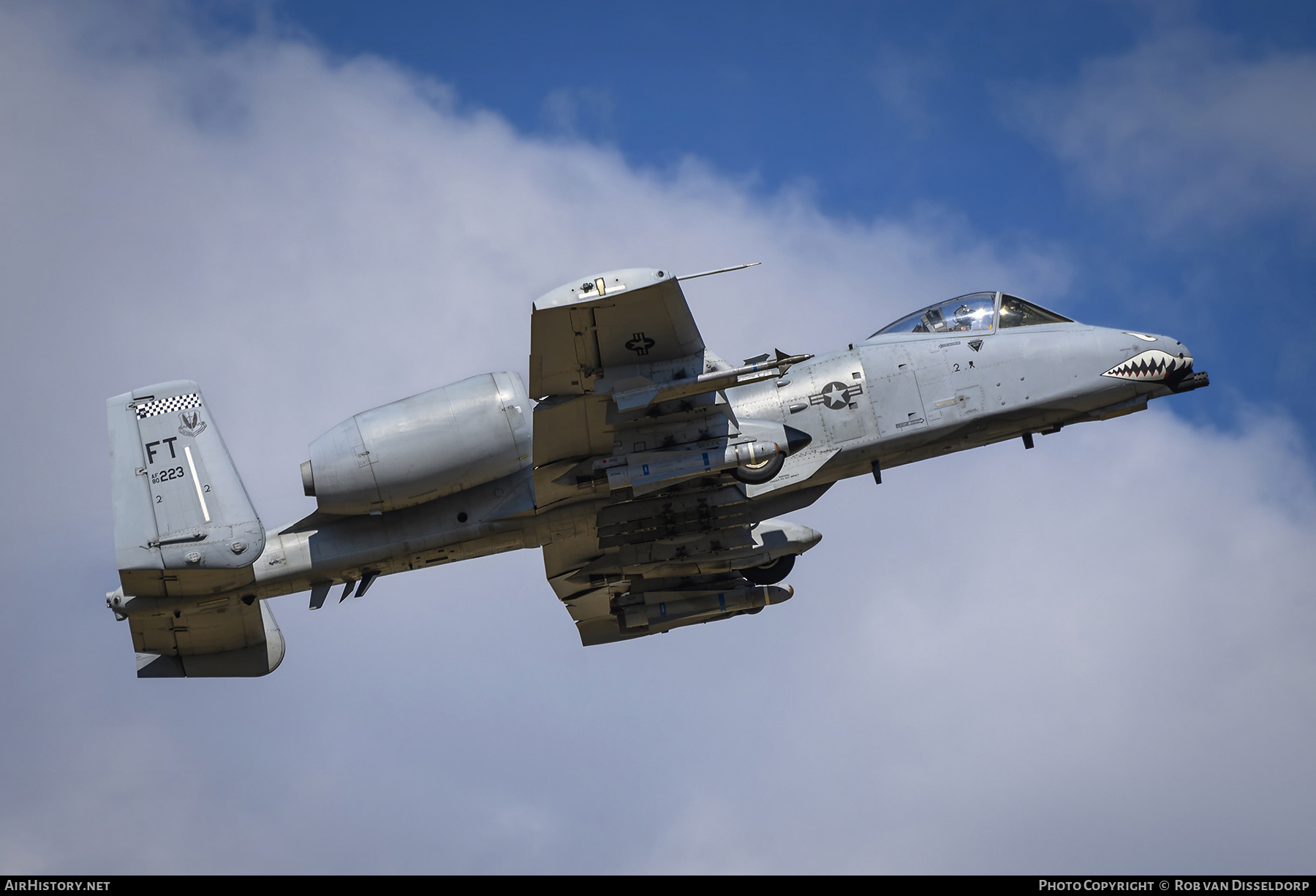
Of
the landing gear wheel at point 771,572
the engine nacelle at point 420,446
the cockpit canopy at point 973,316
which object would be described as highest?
the cockpit canopy at point 973,316

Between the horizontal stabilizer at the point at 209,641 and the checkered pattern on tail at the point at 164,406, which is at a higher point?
the checkered pattern on tail at the point at 164,406

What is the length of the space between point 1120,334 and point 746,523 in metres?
6.68

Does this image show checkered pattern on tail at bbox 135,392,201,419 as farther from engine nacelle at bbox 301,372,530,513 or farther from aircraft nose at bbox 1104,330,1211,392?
aircraft nose at bbox 1104,330,1211,392

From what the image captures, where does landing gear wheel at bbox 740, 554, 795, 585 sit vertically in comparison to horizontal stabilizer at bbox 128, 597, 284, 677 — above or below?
below

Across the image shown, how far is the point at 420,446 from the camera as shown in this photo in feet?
54.2

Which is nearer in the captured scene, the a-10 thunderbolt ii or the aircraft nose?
the a-10 thunderbolt ii

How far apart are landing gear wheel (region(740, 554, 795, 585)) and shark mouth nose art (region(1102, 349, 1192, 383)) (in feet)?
20.2

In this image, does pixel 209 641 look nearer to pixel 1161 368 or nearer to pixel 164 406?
pixel 164 406

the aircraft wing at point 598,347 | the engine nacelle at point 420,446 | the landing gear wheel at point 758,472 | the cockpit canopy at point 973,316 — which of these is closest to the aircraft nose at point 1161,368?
the cockpit canopy at point 973,316

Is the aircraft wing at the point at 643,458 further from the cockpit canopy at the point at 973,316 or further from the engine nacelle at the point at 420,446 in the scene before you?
the cockpit canopy at the point at 973,316

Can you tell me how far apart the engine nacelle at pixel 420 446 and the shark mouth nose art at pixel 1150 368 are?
30.6 feet

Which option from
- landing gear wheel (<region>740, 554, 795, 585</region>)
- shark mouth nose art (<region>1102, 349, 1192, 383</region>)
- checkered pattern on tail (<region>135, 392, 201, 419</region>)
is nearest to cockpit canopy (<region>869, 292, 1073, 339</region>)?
shark mouth nose art (<region>1102, 349, 1192, 383</region>)

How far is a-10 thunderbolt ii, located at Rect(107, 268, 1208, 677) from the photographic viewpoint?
53.9 feet

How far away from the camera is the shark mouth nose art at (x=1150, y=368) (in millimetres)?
18109
